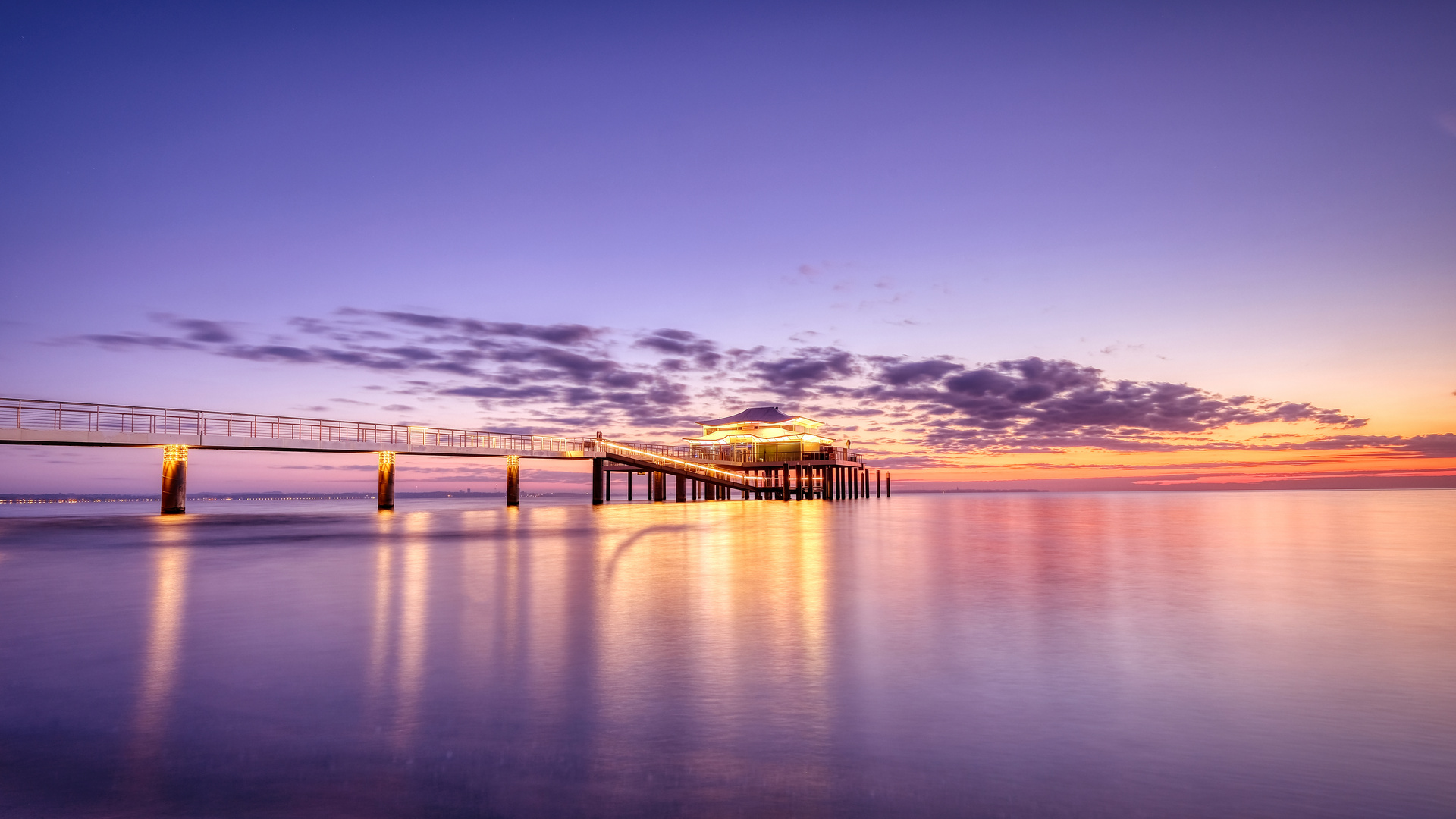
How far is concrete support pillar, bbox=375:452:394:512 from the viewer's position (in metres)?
45.6

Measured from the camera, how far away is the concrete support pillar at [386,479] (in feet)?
149

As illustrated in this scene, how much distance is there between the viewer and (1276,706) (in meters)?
6.30

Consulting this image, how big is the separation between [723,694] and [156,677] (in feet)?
17.5

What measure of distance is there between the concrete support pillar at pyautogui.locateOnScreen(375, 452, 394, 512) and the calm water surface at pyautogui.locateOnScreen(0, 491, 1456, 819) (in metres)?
30.5

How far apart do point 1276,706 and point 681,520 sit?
31.1 metres

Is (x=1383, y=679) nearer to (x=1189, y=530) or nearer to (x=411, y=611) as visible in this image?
(x=411, y=611)

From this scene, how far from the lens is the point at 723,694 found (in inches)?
252

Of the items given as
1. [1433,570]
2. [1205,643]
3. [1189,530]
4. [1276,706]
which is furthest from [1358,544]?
[1276,706]

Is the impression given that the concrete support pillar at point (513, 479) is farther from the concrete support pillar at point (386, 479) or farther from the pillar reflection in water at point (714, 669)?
the pillar reflection in water at point (714, 669)

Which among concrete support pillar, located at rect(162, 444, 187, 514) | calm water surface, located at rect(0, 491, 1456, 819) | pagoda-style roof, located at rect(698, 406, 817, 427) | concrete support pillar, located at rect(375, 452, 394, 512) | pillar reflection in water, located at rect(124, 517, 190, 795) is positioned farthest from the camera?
pagoda-style roof, located at rect(698, 406, 817, 427)

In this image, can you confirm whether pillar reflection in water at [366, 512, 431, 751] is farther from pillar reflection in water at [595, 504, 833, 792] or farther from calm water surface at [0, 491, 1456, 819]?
pillar reflection in water at [595, 504, 833, 792]

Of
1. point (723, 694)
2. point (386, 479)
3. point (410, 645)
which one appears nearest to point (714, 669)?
point (723, 694)

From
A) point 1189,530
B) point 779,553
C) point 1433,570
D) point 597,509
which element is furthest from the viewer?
point 597,509

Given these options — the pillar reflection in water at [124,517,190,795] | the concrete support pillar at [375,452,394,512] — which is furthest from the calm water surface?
the concrete support pillar at [375,452,394,512]
